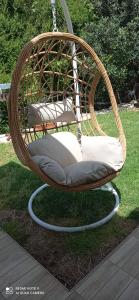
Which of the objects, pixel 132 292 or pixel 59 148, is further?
pixel 59 148

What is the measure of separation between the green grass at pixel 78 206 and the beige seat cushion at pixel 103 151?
431 millimetres

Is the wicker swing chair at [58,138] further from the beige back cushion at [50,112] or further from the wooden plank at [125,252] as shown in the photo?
the wooden plank at [125,252]

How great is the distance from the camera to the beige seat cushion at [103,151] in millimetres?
2447

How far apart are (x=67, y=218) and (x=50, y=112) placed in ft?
3.33

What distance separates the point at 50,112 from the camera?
2871mm

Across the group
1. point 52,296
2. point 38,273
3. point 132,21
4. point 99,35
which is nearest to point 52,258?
point 38,273

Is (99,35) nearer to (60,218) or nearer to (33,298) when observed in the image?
(60,218)

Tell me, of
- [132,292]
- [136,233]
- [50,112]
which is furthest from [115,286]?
[50,112]

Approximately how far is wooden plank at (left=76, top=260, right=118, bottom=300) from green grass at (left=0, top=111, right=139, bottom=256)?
0.23 meters

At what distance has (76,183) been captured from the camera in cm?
222

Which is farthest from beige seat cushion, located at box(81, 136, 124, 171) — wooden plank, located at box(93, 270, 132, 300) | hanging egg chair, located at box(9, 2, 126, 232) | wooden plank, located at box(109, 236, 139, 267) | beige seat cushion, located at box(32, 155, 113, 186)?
wooden plank, located at box(93, 270, 132, 300)

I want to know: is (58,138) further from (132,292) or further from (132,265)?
(132,292)

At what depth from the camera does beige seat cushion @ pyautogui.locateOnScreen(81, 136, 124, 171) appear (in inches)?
96.3

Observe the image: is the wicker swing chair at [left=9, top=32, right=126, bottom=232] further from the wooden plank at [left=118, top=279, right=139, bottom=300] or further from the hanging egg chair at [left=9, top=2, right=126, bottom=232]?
the wooden plank at [left=118, top=279, right=139, bottom=300]
